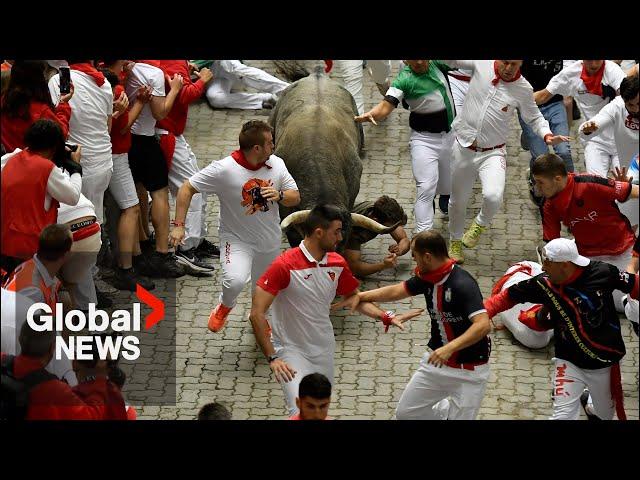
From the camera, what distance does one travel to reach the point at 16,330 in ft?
31.4

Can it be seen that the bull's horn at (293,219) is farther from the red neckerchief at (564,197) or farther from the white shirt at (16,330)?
the white shirt at (16,330)

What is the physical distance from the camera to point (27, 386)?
9.18 m

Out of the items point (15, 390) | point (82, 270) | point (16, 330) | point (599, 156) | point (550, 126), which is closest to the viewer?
point (15, 390)

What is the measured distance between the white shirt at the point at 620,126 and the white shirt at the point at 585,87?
0.75m

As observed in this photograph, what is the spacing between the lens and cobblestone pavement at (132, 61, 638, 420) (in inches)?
457

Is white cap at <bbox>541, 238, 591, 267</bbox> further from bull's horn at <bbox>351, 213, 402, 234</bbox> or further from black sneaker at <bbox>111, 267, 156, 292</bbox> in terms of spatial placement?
black sneaker at <bbox>111, 267, 156, 292</bbox>

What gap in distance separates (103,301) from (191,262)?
1062 millimetres

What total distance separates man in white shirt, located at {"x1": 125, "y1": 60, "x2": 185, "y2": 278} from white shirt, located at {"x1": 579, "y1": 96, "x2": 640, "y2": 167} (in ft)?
12.3

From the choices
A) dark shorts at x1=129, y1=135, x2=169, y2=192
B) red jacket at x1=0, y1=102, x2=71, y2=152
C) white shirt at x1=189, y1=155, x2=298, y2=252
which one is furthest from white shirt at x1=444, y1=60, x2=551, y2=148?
red jacket at x1=0, y1=102, x2=71, y2=152

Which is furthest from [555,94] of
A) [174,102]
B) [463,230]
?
[174,102]

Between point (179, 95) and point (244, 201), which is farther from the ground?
point (179, 95)

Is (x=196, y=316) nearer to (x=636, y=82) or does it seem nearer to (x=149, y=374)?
(x=149, y=374)

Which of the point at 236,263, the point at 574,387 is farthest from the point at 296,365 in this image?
the point at 574,387

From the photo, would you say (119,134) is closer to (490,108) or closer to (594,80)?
(490,108)
